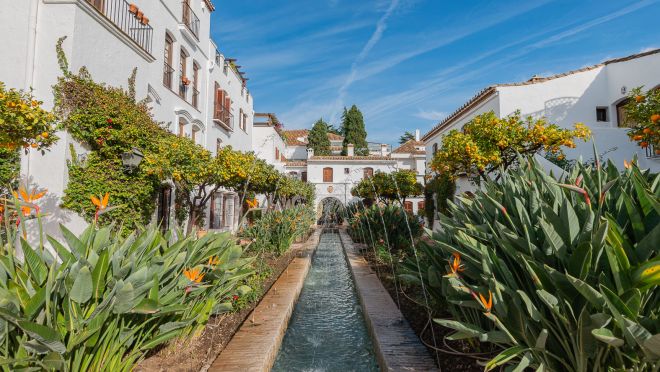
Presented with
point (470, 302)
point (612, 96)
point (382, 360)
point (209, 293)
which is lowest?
point (382, 360)

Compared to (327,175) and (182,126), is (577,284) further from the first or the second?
(327,175)

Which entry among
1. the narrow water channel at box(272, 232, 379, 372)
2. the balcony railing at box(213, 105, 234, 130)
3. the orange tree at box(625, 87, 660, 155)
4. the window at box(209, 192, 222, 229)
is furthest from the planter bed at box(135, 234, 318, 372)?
the window at box(209, 192, 222, 229)

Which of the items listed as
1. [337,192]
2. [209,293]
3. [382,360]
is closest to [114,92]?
[209,293]

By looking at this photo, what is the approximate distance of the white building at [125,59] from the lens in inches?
243

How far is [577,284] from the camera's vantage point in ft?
4.74

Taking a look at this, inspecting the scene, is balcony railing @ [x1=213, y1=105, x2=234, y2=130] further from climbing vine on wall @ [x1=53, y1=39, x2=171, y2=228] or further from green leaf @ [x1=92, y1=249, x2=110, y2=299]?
green leaf @ [x1=92, y1=249, x2=110, y2=299]

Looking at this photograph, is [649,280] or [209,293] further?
[209,293]

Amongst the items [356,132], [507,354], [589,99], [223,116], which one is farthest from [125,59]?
[356,132]

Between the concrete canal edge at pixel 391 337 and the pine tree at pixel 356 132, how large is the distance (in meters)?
36.6

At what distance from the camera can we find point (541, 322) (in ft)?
5.78

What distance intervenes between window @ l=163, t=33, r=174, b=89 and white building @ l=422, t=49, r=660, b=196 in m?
9.66

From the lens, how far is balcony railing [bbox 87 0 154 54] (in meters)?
7.69

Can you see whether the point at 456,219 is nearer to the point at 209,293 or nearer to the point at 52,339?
the point at 209,293

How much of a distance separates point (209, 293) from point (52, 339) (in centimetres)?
136
